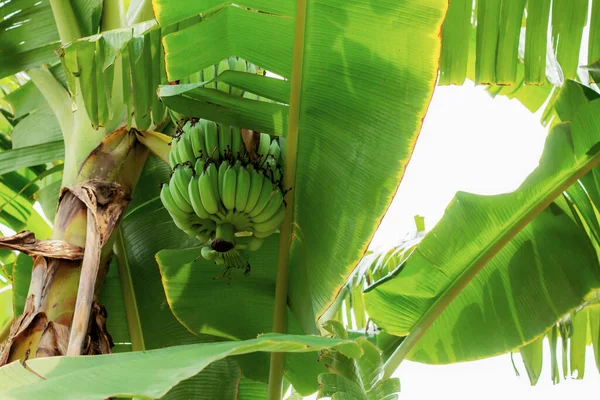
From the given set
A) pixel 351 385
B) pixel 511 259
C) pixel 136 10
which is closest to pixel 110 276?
pixel 136 10

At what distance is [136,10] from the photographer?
1463 millimetres

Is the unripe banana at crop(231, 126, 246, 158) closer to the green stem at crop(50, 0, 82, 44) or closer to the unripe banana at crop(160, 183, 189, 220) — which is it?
the unripe banana at crop(160, 183, 189, 220)

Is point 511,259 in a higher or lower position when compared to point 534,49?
lower

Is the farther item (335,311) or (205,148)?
(335,311)

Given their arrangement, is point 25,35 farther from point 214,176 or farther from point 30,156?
point 214,176

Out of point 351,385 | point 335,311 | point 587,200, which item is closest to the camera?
point 351,385

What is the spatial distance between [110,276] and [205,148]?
0.52m

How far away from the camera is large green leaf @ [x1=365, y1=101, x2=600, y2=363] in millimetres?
1259

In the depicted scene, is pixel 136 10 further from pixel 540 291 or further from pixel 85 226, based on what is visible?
pixel 540 291

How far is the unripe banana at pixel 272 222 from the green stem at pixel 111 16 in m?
0.62

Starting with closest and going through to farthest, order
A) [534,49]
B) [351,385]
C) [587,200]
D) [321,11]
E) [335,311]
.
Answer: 1. [351,385]
2. [321,11]
3. [534,49]
4. [587,200]
5. [335,311]

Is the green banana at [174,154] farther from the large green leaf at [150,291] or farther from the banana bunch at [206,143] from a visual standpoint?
the large green leaf at [150,291]

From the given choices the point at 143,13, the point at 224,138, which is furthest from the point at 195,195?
the point at 143,13

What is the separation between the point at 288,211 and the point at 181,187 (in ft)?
0.73
